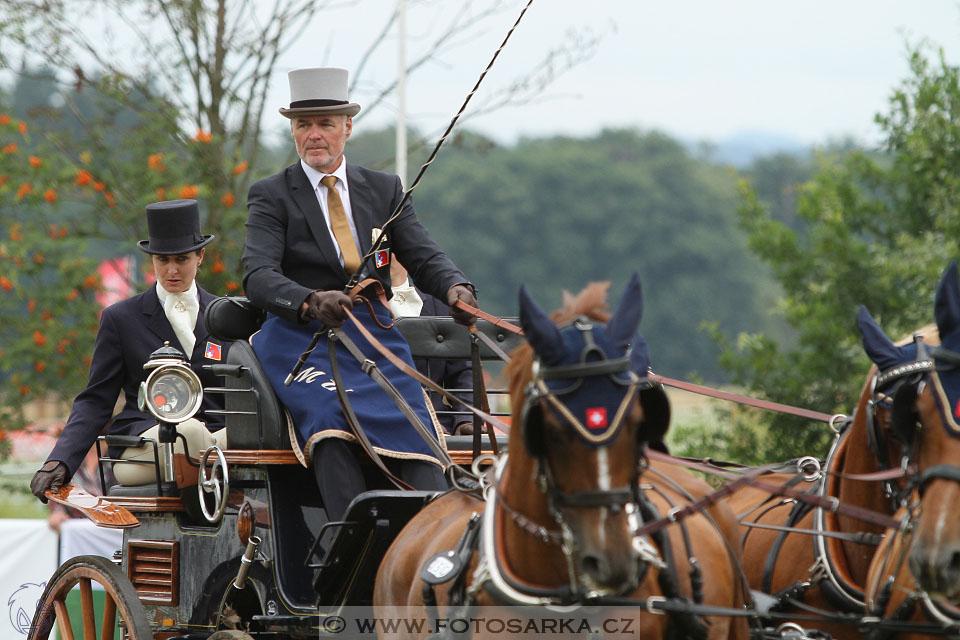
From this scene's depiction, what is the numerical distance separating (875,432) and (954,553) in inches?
26.5

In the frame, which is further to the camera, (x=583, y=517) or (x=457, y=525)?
(x=457, y=525)

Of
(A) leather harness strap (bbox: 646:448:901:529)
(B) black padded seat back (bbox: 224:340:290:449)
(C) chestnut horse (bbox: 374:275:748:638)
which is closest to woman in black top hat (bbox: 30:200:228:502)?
(B) black padded seat back (bbox: 224:340:290:449)

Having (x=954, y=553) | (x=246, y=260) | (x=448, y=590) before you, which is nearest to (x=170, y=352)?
(x=246, y=260)

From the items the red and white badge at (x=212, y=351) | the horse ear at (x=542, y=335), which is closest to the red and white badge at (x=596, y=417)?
the horse ear at (x=542, y=335)

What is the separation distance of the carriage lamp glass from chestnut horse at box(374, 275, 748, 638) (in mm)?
1635

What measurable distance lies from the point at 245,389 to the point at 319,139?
101 cm

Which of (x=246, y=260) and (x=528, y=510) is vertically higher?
(x=246, y=260)

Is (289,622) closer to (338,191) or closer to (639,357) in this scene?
(338,191)

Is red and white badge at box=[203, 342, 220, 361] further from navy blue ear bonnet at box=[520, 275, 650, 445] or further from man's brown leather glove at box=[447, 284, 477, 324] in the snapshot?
navy blue ear bonnet at box=[520, 275, 650, 445]

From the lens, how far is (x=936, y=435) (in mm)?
3375

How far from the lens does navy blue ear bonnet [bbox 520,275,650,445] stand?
310 centimetres

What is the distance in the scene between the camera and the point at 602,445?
3068 mm

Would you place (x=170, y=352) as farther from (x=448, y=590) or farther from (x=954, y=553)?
(x=954, y=553)

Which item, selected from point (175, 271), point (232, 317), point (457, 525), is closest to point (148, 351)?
point (175, 271)
